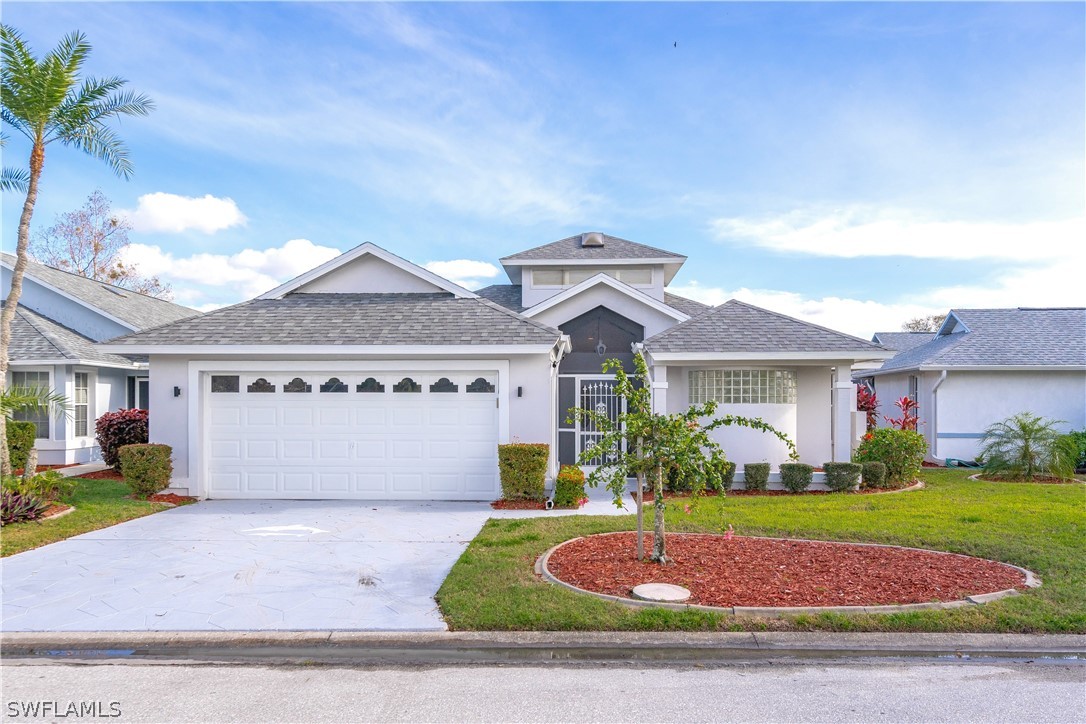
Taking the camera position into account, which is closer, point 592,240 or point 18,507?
point 18,507

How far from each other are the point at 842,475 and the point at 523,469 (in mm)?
6339

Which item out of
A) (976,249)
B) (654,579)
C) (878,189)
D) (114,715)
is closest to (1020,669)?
(654,579)

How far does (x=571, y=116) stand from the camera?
14.6 meters

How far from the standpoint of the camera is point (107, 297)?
63.2ft

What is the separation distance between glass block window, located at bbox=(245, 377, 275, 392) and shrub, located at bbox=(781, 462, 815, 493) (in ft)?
32.7

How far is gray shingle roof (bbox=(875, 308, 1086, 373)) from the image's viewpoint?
16.4 meters

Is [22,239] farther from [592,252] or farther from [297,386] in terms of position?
[592,252]

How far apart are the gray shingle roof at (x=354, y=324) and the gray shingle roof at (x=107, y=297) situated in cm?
764

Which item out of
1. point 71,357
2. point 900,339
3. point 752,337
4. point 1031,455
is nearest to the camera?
point 752,337

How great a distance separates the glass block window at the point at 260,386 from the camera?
451 inches

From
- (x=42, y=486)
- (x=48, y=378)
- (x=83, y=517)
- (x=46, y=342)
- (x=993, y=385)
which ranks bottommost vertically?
(x=83, y=517)

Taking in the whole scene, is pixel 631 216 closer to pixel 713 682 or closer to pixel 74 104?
pixel 74 104

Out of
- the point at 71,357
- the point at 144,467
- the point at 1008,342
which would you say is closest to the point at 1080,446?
the point at 1008,342

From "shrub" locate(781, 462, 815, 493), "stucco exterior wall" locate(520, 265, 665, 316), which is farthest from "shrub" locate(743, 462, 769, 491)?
"stucco exterior wall" locate(520, 265, 665, 316)
